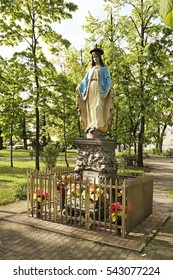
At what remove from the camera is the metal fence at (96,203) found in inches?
285

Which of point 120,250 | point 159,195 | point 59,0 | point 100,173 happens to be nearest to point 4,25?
point 59,0

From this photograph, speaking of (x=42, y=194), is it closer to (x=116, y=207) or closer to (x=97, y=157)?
(x=97, y=157)

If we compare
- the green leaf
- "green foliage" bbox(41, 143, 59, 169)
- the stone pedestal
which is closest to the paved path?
the stone pedestal

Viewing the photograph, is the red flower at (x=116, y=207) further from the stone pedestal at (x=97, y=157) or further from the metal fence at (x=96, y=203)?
the stone pedestal at (x=97, y=157)

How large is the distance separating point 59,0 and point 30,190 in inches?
458

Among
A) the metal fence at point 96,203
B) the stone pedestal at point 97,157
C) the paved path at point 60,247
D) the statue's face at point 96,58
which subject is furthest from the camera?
the statue's face at point 96,58

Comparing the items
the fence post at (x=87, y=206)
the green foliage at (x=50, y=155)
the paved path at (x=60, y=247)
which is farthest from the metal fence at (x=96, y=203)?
the green foliage at (x=50, y=155)

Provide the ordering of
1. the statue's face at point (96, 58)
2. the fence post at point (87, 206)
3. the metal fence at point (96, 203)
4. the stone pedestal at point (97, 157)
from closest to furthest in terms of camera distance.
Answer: the metal fence at point (96, 203), the fence post at point (87, 206), the stone pedestal at point (97, 157), the statue's face at point (96, 58)

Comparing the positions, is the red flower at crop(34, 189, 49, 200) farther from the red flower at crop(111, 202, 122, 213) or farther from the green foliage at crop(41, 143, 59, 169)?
the green foliage at crop(41, 143, 59, 169)

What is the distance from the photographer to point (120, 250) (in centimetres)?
626

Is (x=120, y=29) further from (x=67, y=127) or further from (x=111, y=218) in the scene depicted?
(x=111, y=218)

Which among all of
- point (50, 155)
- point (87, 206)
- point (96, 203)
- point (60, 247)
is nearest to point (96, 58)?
point (96, 203)

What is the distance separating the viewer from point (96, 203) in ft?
25.9

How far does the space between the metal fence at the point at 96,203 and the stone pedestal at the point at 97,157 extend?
1.57 ft
